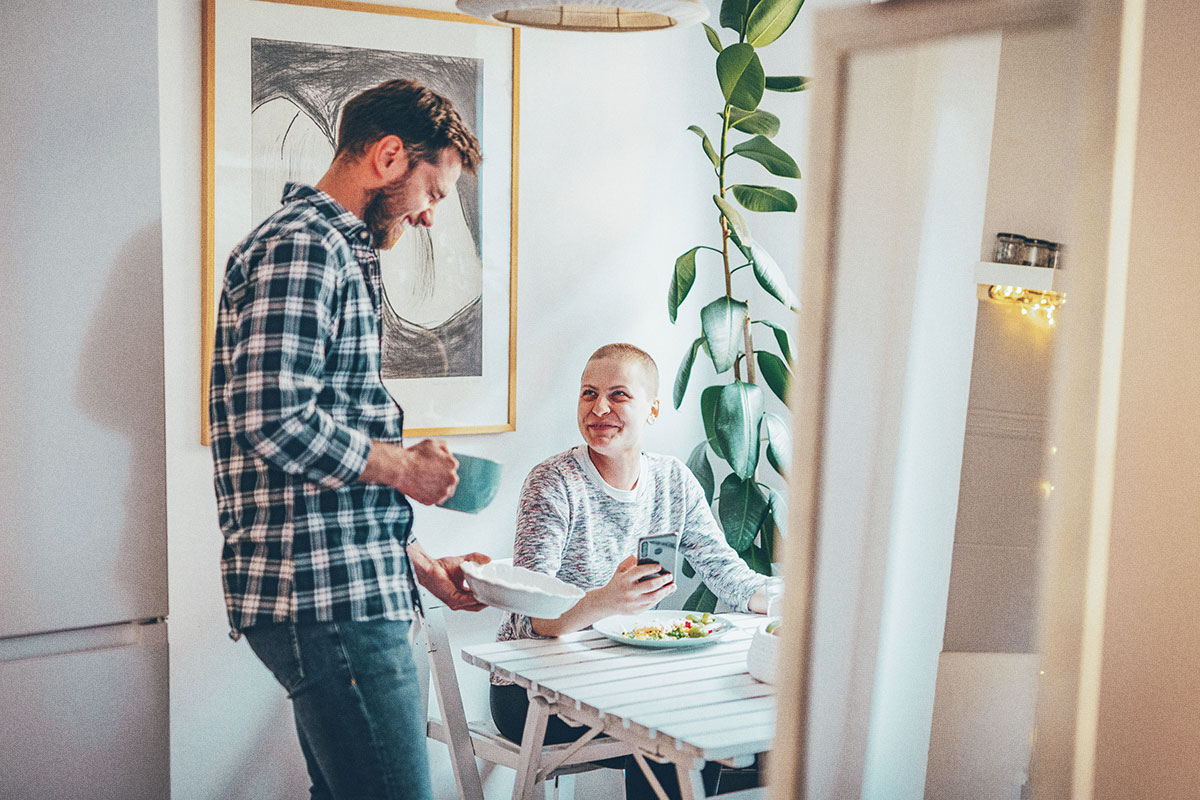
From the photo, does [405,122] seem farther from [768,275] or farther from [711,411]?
[711,411]

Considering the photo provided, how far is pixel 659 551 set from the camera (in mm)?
2195

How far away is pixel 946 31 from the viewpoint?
93 centimetres

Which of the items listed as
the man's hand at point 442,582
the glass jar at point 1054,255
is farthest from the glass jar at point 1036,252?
the man's hand at point 442,582

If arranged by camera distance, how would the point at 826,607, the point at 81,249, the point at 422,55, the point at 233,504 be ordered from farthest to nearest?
the point at 422,55 → the point at 81,249 → the point at 233,504 → the point at 826,607

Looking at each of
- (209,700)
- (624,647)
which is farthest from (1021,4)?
(209,700)

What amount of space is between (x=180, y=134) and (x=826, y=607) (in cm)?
200

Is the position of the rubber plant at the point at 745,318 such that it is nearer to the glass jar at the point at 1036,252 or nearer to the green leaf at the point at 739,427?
the green leaf at the point at 739,427

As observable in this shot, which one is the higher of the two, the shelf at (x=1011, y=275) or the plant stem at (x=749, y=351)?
the shelf at (x=1011, y=275)

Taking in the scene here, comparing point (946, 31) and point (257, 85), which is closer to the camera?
point (946, 31)

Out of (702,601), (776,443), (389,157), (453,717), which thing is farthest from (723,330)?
(389,157)

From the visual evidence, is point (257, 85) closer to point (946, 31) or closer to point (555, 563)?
point (555, 563)

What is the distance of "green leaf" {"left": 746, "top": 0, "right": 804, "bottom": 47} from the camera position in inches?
109

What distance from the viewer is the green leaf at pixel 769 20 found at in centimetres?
277

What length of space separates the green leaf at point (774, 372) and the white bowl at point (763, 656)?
3.48 ft
